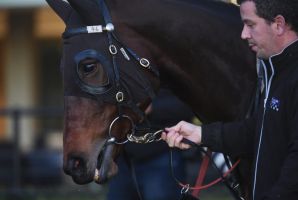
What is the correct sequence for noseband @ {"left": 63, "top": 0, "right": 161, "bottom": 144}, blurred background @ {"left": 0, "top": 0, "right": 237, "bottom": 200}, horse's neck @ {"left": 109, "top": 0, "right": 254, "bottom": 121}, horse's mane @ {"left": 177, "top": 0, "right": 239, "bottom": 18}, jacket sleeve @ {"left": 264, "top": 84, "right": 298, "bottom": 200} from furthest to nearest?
blurred background @ {"left": 0, "top": 0, "right": 237, "bottom": 200} → horse's mane @ {"left": 177, "top": 0, "right": 239, "bottom": 18} → horse's neck @ {"left": 109, "top": 0, "right": 254, "bottom": 121} → noseband @ {"left": 63, "top": 0, "right": 161, "bottom": 144} → jacket sleeve @ {"left": 264, "top": 84, "right": 298, "bottom": 200}

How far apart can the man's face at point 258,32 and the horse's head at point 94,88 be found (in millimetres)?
546

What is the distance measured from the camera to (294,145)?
8.80 feet

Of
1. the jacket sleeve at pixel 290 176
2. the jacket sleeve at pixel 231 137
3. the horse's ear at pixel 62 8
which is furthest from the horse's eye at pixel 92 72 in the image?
the jacket sleeve at pixel 290 176

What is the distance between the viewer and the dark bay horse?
3.17 metres

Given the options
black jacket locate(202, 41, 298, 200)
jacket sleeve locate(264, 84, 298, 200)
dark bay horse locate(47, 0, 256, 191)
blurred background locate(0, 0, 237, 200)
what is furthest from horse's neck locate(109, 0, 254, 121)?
blurred background locate(0, 0, 237, 200)

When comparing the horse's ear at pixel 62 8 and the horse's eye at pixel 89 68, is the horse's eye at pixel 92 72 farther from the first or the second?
the horse's ear at pixel 62 8

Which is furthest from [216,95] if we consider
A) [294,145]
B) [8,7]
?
[8,7]

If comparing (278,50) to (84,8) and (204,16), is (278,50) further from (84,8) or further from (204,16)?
(84,8)

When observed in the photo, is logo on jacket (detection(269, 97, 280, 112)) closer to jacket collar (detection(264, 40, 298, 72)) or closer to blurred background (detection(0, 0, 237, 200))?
jacket collar (detection(264, 40, 298, 72))

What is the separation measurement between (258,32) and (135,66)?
0.61 m

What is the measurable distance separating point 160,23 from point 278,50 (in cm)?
65

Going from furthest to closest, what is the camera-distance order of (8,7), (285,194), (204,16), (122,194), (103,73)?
(8,7), (122,194), (204,16), (103,73), (285,194)

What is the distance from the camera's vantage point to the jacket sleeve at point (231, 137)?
320 centimetres

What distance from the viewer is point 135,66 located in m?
3.22
